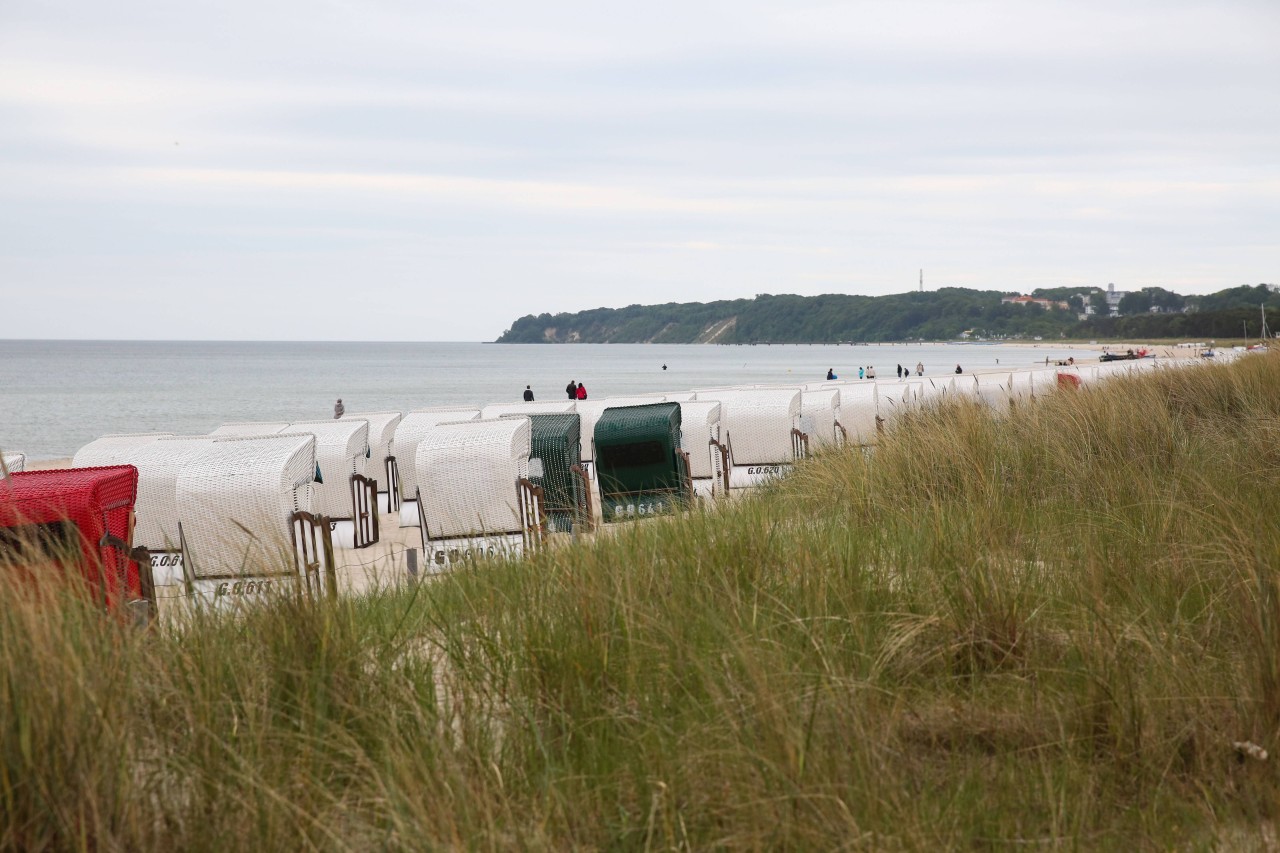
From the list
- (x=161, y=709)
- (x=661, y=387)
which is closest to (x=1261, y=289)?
(x=661, y=387)

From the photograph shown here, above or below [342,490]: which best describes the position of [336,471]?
above

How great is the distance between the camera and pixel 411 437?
58.3 ft

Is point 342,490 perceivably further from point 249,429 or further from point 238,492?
point 238,492

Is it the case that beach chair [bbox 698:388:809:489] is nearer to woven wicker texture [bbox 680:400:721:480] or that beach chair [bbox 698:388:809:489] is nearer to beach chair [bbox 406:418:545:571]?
woven wicker texture [bbox 680:400:721:480]

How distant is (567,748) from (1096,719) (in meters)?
1.51

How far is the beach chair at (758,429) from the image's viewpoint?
756 inches

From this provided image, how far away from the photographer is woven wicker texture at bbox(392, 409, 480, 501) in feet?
58.3

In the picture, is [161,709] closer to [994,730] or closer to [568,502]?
[994,730]

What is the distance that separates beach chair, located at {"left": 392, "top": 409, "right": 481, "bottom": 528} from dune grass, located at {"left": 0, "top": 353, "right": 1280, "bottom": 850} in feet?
42.7

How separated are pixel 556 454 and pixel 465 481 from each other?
7.13ft

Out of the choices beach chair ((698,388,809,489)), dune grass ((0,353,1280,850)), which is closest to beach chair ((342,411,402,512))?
beach chair ((698,388,809,489))

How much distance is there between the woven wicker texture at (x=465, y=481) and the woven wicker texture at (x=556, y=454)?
28.1 inches

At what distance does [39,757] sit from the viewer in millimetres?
2406

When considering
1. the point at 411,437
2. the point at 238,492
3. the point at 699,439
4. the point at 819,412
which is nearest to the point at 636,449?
the point at 699,439
